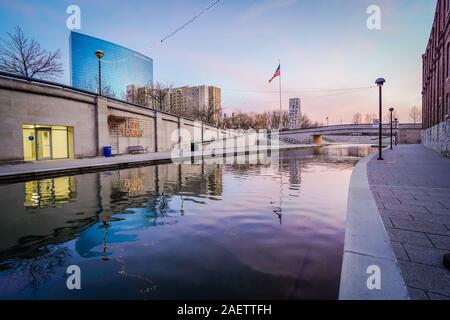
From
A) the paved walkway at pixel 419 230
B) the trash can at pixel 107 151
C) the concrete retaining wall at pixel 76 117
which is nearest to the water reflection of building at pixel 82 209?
the paved walkway at pixel 419 230

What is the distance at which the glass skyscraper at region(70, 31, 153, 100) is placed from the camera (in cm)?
5888

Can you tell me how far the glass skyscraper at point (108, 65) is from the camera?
5888 centimetres

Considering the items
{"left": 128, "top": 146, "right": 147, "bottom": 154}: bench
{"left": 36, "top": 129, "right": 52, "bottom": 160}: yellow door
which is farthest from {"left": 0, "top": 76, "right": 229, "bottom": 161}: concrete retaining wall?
{"left": 36, "top": 129, "right": 52, "bottom": 160}: yellow door

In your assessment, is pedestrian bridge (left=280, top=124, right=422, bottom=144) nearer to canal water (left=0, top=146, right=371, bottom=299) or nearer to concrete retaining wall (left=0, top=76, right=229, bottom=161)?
concrete retaining wall (left=0, top=76, right=229, bottom=161)

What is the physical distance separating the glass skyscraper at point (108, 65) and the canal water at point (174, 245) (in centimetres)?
6025

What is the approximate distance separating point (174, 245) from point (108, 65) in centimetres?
6843

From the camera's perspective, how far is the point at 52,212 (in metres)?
6.48

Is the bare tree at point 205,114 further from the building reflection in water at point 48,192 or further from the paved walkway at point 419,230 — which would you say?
the paved walkway at point 419,230

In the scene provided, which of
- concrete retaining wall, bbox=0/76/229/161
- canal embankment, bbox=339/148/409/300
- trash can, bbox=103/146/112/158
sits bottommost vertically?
canal embankment, bbox=339/148/409/300

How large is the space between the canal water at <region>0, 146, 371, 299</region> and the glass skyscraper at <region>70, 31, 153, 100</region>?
6025cm

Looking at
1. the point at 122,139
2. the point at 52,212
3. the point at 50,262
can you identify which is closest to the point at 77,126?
the point at 122,139

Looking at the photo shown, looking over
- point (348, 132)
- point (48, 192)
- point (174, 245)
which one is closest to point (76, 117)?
point (48, 192)

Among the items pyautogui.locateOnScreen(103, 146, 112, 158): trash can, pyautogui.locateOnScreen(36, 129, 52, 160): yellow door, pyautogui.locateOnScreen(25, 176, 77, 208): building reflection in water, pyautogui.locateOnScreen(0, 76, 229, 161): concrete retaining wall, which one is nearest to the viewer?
pyautogui.locateOnScreen(25, 176, 77, 208): building reflection in water
